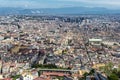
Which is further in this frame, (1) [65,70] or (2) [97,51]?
(2) [97,51]

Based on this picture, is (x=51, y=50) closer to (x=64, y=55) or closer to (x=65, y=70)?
(x=64, y=55)

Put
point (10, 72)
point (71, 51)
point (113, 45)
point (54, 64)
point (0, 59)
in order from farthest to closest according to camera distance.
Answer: point (113, 45)
point (71, 51)
point (0, 59)
point (54, 64)
point (10, 72)

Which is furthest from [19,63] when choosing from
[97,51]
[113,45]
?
[113,45]

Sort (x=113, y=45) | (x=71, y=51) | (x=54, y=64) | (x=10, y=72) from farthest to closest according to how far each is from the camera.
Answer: (x=113, y=45) → (x=71, y=51) → (x=54, y=64) → (x=10, y=72)

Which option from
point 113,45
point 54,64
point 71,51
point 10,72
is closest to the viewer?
point 10,72

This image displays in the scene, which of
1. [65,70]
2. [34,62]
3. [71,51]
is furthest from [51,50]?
[65,70]

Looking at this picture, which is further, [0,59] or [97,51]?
[97,51]

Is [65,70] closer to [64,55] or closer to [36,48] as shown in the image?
[64,55]
